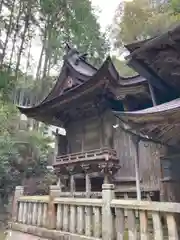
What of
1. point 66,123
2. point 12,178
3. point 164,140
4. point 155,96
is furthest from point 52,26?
point 164,140

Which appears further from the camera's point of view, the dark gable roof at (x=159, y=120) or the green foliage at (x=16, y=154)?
the green foliage at (x=16, y=154)

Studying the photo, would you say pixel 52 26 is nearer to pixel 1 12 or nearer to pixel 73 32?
pixel 73 32

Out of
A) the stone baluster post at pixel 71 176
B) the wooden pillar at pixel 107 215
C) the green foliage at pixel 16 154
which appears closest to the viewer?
the wooden pillar at pixel 107 215

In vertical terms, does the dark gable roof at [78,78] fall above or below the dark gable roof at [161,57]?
above

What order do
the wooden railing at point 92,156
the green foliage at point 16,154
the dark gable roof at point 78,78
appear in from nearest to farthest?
the dark gable roof at point 78,78
the wooden railing at point 92,156
the green foliage at point 16,154

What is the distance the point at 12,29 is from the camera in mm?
17953

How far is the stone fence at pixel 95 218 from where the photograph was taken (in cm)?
357

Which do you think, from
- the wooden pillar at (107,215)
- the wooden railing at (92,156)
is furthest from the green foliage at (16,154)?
the wooden pillar at (107,215)

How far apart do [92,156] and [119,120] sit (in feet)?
6.84

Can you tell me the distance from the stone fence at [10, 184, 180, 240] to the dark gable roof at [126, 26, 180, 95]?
401cm

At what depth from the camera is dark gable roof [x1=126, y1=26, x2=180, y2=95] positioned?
614cm

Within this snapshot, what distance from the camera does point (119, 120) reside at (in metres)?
10.5

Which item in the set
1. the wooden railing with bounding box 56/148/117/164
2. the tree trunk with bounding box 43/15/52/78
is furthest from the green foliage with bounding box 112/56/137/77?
the wooden railing with bounding box 56/148/117/164

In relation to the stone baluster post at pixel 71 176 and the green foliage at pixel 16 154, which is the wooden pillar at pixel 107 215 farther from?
the green foliage at pixel 16 154
